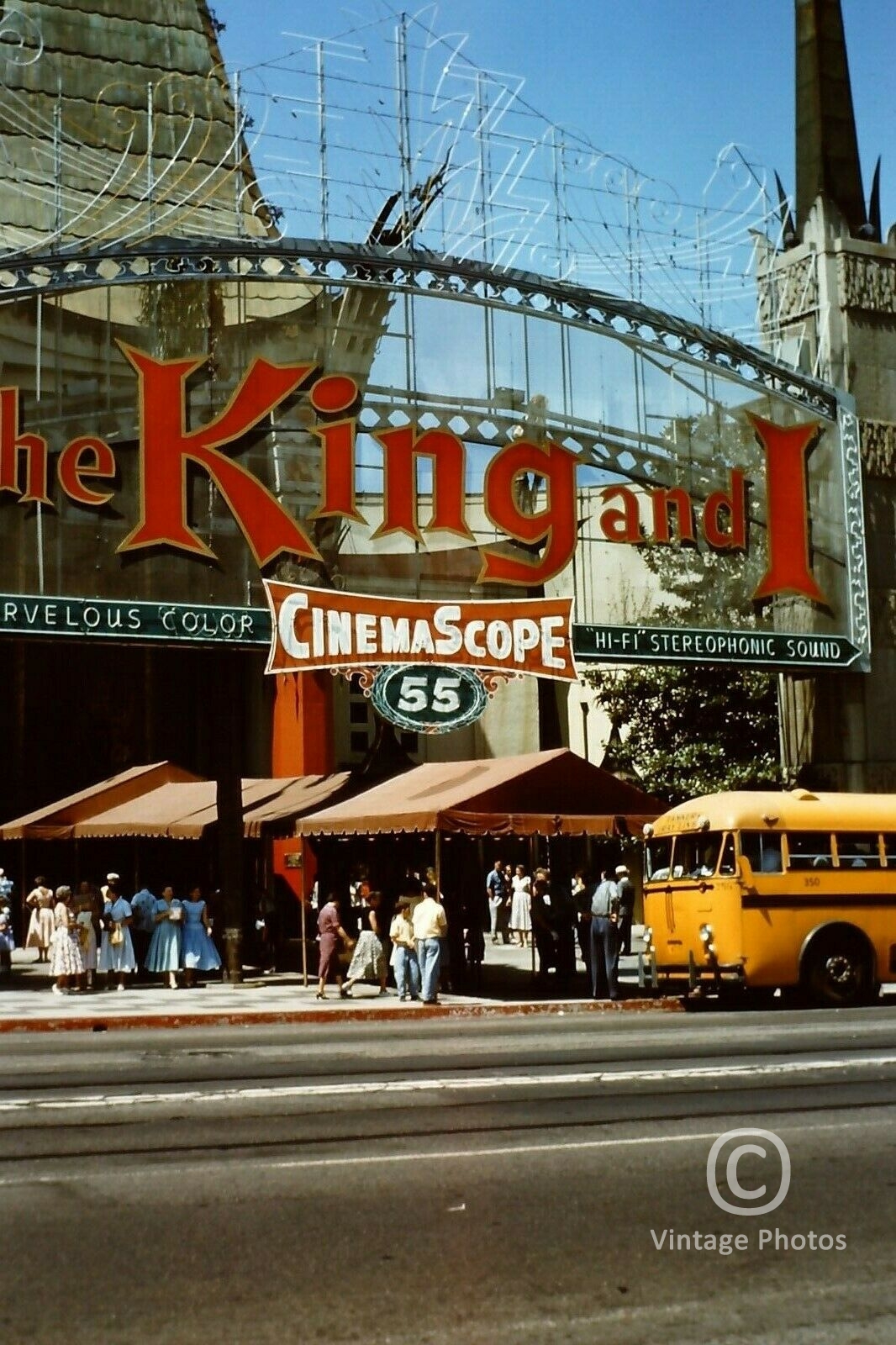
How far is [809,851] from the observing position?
21875mm

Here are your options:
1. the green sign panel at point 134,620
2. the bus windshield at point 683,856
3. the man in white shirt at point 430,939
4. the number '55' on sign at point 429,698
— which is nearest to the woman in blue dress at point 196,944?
the green sign panel at point 134,620

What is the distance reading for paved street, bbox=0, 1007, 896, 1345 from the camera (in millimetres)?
6566

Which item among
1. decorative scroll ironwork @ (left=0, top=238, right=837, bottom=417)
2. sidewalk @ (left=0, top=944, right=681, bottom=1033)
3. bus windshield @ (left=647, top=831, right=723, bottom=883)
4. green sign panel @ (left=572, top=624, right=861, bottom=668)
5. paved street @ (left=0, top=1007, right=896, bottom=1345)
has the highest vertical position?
decorative scroll ironwork @ (left=0, top=238, right=837, bottom=417)

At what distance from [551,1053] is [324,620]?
14013 mm

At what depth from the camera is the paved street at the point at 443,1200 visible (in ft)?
21.5

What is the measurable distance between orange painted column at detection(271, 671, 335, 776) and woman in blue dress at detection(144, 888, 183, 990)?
50.3ft

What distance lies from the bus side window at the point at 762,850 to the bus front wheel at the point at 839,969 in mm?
1088

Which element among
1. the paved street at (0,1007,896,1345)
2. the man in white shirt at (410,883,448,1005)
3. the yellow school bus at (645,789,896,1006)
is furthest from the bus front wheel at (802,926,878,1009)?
the paved street at (0,1007,896,1345)

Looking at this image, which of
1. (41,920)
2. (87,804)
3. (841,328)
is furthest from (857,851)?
(41,920)

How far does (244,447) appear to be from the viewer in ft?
96.6

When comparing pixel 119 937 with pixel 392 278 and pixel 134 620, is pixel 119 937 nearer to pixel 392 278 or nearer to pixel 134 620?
pixel 134 620

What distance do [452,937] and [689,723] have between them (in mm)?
14005

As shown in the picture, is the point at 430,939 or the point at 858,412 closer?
the point at 430,939

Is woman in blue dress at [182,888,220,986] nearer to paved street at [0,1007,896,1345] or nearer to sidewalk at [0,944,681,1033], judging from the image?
sidewalk at [0,944,681,1033]
